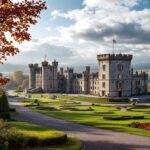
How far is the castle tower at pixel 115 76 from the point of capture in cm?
11819

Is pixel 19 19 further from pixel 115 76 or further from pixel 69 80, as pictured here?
pixel 69 80

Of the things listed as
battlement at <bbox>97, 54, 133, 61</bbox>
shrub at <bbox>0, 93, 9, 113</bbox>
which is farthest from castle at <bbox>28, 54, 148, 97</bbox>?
shrub at <bbox>0, 93, 9, 113</bbox>

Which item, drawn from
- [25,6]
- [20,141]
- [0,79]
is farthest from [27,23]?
[20,141]

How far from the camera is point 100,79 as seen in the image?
122 metres

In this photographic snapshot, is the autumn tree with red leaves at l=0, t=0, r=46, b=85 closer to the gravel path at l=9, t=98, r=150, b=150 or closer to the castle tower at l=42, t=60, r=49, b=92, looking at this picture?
the gravel path at l=9, t=98, r=150, b=150

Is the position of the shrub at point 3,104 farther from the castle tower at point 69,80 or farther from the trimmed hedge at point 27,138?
the castle tower at point 69,80

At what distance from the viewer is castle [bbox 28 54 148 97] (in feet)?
390

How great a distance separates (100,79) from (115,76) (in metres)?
5.38

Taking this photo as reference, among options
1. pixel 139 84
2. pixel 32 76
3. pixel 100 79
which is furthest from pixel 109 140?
pixel 32 76

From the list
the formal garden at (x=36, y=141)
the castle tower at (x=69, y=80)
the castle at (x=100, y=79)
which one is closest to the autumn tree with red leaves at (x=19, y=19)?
the formal garden at (x=36, y=141)

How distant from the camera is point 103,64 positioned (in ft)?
399

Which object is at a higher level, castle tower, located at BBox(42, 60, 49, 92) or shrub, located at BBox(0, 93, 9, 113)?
castle tower, located at BBox(42, 60, 49, 92)

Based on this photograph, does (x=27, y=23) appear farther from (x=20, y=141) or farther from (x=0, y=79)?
(x=20, y=141)

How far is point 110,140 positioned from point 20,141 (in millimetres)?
8864
